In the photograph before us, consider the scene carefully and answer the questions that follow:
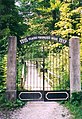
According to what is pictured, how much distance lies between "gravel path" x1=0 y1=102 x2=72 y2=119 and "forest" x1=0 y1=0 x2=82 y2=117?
1.96 m

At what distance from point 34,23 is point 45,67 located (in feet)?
35.1

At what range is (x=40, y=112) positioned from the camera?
9.90 m

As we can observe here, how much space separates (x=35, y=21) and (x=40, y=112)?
45.1 feet

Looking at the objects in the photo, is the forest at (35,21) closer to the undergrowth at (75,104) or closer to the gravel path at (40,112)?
the undergrowth at (75,104)

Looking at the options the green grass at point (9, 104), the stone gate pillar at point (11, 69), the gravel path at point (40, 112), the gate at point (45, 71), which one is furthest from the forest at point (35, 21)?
the gravel path at point (40, 112)

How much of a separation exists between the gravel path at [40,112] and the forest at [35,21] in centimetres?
196

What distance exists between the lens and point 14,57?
1152 cm

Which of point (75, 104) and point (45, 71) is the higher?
point (45, 71)

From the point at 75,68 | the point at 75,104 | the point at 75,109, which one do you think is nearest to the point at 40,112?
the point at 75,109

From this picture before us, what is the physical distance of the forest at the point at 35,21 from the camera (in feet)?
44.4

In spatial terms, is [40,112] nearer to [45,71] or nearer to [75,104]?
[75,104]

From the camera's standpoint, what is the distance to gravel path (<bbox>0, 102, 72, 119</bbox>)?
922 centimetres

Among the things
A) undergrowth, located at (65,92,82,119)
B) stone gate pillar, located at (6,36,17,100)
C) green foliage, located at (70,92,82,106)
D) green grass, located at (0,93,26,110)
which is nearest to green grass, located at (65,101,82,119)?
undergrowth, located at (65,92,82,119)

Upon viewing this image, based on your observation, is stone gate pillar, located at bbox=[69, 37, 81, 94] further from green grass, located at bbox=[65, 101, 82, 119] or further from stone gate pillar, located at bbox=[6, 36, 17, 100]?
stone gate pillar, located at bbox=[6, 36, 17, 100]
